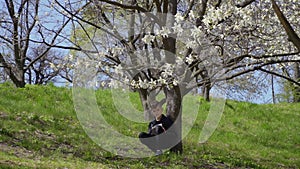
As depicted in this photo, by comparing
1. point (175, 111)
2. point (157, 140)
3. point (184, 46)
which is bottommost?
point (157, 140)

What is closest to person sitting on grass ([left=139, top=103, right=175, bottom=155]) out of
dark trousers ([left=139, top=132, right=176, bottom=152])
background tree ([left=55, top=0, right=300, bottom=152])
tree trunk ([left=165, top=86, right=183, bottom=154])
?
dark trousers ([left=139, top=132, right=176, bottom=152])

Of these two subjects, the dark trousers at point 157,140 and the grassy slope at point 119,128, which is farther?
the dark trousers at point 157,140

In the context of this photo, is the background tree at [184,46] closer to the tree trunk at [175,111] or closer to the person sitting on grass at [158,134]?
the tree trunk at [175,111]

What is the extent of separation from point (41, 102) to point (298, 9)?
276 inches

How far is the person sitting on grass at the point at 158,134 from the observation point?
8.37 m

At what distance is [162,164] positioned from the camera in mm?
7691

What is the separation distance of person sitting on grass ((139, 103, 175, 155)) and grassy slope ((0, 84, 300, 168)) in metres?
0.32

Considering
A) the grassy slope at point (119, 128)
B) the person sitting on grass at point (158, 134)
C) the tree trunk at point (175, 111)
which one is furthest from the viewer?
the tree trunk at point (175, 111)

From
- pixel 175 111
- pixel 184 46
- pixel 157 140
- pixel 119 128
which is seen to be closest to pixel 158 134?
pixel 157 140

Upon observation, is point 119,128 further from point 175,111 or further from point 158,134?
point 158,134

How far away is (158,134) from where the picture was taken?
837 centimetres

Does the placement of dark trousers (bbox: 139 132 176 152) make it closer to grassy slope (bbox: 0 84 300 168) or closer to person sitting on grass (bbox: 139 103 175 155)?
person sitting on grass (bbox: 139 103 175 155)

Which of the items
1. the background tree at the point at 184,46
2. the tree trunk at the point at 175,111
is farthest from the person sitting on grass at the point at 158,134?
the background tree at the point at 184,46

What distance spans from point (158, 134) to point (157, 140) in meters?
0.14
